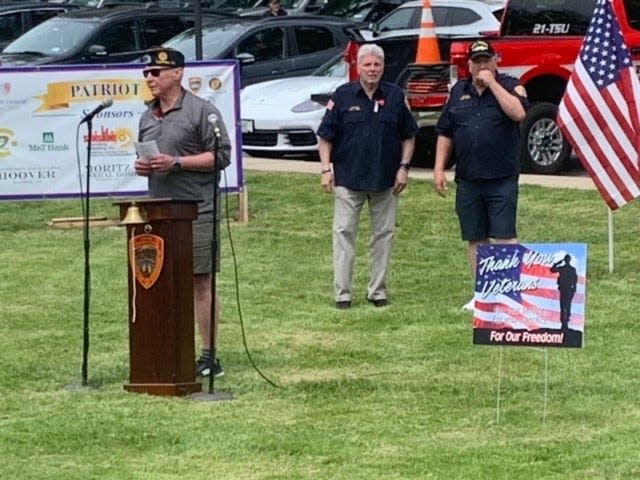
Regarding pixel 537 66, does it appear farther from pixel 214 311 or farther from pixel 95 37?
pixel 214 311

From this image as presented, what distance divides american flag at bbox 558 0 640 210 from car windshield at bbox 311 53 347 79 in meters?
8.28

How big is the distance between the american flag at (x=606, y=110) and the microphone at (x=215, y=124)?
4126mm

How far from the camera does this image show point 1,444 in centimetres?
802

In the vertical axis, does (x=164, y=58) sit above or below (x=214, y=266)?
above

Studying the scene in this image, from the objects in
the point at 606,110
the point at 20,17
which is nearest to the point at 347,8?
the point at 20,17

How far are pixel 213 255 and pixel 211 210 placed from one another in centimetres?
43

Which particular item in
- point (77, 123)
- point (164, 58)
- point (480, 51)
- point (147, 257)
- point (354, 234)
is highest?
point (164, 58)

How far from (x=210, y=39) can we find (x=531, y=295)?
601 inches

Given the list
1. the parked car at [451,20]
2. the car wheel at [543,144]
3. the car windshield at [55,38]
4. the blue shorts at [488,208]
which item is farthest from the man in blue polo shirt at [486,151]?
the car windshield at [55,38]

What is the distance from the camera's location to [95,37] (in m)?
23.6

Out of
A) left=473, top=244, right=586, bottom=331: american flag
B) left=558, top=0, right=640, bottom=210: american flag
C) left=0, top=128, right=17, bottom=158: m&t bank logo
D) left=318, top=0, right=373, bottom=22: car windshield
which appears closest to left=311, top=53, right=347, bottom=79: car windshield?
left=318, top=0, right=373, bottom=22: car windshield

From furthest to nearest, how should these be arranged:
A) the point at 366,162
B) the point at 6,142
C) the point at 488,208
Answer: the point at 6,142 < the point at 366,162 < the point at 488,208

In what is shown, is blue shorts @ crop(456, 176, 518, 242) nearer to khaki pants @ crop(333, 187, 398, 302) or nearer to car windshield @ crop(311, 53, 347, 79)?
khaki pants @ crop(333, 187, 398, 302)

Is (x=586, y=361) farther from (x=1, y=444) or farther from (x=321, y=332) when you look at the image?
(x=1, y=444)
